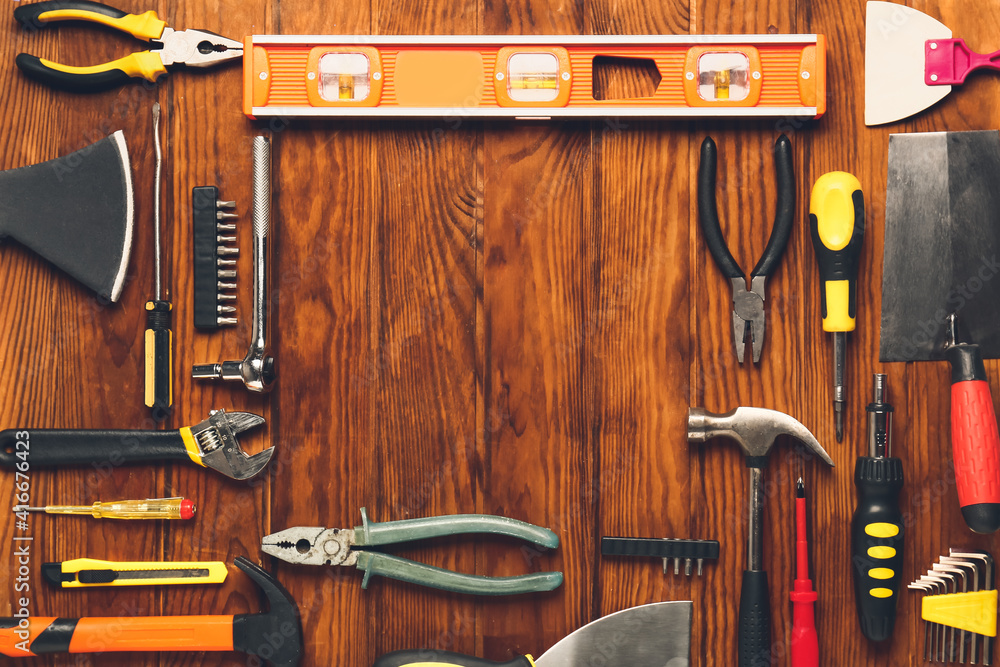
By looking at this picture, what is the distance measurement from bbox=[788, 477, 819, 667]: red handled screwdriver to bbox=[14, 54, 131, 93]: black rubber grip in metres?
1.35

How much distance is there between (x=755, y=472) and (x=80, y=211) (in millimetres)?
1211

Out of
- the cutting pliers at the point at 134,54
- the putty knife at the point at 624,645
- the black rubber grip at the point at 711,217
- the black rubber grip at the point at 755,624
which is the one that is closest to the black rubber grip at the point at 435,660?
the putty knife at the point at 624,645

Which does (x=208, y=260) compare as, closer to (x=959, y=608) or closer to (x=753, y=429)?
(x=753, y=429)

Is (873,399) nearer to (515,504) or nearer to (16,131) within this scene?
(515,504)

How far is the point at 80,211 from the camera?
1242mm

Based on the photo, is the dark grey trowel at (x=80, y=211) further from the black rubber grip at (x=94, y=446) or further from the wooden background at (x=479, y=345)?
the black rubber grip at (x=94, y=446)

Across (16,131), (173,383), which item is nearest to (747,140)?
(173,383)

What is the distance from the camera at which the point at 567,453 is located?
4.11ft

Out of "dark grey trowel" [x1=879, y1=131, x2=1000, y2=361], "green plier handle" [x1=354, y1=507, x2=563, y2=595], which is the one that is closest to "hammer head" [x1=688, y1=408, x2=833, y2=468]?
"dark grey trowel" [x1=879, y1=131, x2=1000, y2=361]

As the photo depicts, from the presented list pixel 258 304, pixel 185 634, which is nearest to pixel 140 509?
pixel 185 634

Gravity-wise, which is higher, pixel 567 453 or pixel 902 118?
pixel 902 118

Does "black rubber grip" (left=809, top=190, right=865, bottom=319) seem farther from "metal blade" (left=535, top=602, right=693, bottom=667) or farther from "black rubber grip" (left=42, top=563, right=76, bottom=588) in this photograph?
"black rubber grip" (left=42, top=563, right=76, bottom=588)

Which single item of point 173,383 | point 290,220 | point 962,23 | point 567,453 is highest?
point 962,23

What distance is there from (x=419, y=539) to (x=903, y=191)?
1.00 meters
